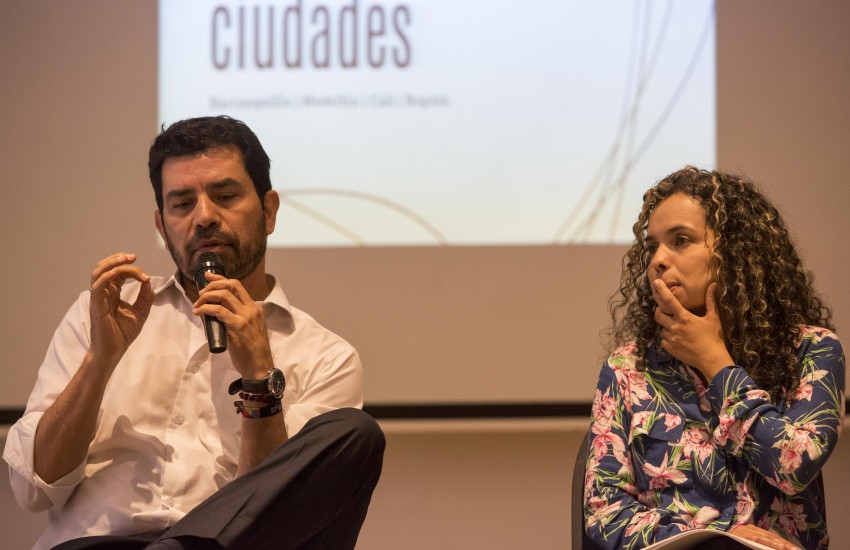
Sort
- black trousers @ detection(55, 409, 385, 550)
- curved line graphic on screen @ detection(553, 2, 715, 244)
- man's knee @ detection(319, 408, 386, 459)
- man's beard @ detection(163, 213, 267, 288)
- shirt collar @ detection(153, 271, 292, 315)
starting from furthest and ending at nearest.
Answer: curved line graphic on screen @ detection(553, 2, 715, 244) → shirt collar @ detection(153, 271, 292, 315) → man's beard @ detection(163, 213, 267, 288) → man's knee @ detection(319, 408, 386, 459) → black trousers @ detection(55, 409, 385, 550)

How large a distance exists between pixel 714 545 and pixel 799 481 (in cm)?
21

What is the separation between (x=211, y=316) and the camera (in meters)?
1.88

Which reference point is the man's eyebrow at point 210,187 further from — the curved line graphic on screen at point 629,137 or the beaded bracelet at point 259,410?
the curved line graphic on screen at point 629,137

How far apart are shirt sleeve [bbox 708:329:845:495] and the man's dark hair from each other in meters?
1.13

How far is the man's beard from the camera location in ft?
6.97

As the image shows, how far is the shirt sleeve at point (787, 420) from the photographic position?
177cm

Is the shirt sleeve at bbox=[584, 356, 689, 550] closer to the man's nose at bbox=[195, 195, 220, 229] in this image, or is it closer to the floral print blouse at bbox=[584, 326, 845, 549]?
the floral print blouse at bbox=[584, 326, 845, 549]

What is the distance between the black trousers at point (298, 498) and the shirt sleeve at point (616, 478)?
1.46 feet

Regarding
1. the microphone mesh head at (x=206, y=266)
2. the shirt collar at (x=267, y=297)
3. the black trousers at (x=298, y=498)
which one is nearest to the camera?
the black trousers at (x=298, y=498)

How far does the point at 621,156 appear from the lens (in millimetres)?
3275

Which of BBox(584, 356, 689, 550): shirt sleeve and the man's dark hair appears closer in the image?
BBox(584, 356, 689, 550): shirt sleeve

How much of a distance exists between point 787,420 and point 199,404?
124 cm

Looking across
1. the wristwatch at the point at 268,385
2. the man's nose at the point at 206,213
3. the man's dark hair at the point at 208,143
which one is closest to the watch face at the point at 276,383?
the wristwatch at the point at 268,385

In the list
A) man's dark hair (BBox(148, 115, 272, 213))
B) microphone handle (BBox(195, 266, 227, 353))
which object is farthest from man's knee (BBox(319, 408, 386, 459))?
man's dark hair (BBox(148, 115, 272, 213))
